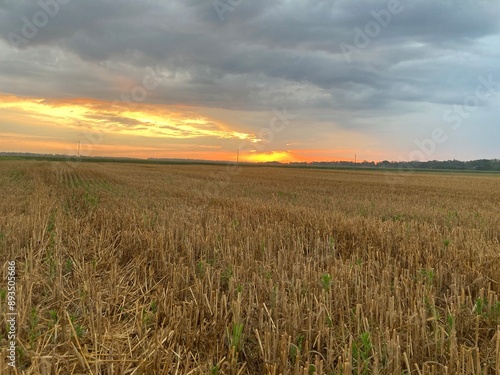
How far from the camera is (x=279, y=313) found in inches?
161

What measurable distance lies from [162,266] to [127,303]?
1.31 m

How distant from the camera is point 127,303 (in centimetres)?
480

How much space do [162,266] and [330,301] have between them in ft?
9.68

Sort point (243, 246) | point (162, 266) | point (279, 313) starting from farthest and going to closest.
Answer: point (243, 246) → point (162, 266) → point (279, 313)

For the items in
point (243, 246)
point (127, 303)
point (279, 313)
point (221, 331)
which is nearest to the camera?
point (221, 331)

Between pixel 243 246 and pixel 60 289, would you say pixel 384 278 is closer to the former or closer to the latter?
pixel 243 246

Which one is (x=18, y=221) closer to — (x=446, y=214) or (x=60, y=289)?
(x=60, y=289)

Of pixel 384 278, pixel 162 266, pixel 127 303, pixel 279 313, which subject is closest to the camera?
pixel 279 313

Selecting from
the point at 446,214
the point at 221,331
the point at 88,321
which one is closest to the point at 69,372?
the point at 88,321

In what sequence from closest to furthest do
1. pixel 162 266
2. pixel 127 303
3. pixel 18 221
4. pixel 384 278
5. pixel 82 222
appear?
pixel 127 303 → pixel 384 278 → pixel 162 266 → pixel 18 221 → pixel 82 222

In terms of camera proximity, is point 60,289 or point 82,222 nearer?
point 60,289

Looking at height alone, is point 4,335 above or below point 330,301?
below

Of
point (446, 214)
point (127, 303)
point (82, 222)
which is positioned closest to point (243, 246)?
point (127, 303)

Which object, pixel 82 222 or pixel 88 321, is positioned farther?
pixel 82 222
